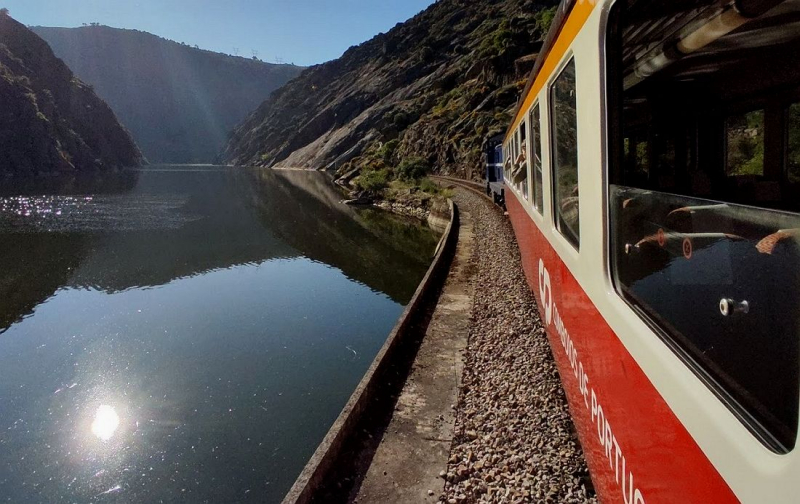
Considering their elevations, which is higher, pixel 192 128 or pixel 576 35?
pixel 192 128

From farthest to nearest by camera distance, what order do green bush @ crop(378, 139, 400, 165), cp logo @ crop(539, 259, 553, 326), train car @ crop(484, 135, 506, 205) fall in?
green bush @ crop(378, 139, 400, 165) < train car @ crop(484, 135, 506, 205) < cp logo @ crop(539, 259, 553, 326)

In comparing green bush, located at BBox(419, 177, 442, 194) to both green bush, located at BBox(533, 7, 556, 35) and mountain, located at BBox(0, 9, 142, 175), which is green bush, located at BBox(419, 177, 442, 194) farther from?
mountain, located at BBox(0, 9, 142, 175)

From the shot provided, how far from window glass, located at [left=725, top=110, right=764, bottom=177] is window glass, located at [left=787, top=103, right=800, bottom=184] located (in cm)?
18

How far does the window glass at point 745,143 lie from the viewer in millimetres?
3469

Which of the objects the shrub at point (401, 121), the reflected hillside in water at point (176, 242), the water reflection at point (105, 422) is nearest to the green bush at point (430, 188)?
the reflected hillside in water at point (176, 242)

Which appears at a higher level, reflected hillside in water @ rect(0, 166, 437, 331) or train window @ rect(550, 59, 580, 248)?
train window @ rect(550, 59, 580, 248)

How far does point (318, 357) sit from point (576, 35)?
9025 mm

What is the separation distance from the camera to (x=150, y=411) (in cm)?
885

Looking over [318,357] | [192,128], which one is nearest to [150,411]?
[318,357]

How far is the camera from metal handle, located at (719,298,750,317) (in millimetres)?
1444

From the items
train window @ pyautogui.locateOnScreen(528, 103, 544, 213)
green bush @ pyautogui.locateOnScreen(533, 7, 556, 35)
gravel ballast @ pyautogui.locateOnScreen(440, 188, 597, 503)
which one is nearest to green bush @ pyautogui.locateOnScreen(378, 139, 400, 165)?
green bush @ pyautogui.locateOnScreen(533, 7, 556, 35)

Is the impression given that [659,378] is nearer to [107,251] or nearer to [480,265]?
[480,265]

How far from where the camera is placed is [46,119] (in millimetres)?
77500

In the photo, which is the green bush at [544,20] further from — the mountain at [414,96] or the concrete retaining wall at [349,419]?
the concrete retaining wall at [349,419]
